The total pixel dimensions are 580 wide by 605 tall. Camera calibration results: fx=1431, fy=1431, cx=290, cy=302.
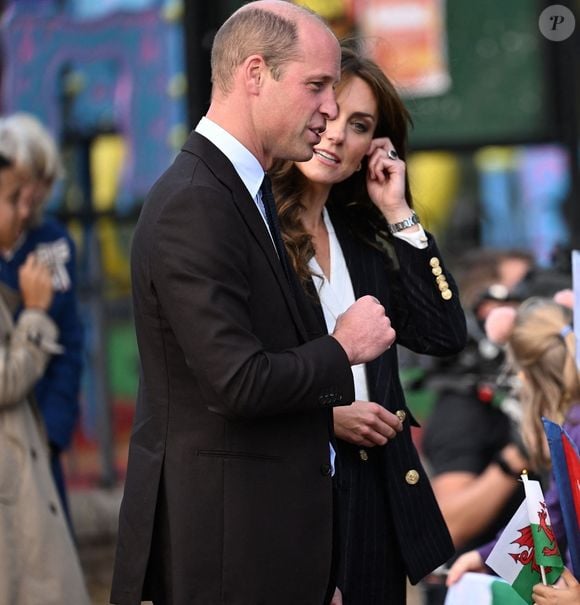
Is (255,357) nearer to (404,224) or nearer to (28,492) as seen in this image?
(404,224)

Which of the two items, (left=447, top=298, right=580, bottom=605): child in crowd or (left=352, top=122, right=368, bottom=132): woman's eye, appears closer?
(left=352, top=122, right=368, bottom=132): woman's eye

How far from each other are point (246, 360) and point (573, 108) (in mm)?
4841

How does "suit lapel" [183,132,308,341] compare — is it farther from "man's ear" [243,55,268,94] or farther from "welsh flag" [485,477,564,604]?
"welsh flag" [485,477,564,604]

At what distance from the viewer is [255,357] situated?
2633 mm

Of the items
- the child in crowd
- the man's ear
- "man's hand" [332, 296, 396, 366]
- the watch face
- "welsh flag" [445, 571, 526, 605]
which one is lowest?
"welsh flag" [445, 571, 526, 605]

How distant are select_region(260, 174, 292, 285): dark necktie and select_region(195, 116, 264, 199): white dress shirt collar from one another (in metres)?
0.09

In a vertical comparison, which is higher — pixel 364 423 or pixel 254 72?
pixel 254 72

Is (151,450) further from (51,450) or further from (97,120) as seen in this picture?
(97,120)

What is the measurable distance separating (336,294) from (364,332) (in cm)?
57

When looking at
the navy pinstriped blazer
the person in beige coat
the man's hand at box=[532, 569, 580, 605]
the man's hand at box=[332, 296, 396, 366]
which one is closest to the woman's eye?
the navy pinstriped blazer

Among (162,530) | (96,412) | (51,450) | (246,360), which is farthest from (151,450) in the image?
(96,412)

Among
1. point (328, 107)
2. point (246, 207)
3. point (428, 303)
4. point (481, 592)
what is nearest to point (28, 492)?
point (481, 592)

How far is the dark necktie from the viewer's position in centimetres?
289

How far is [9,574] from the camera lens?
4.26 meters
